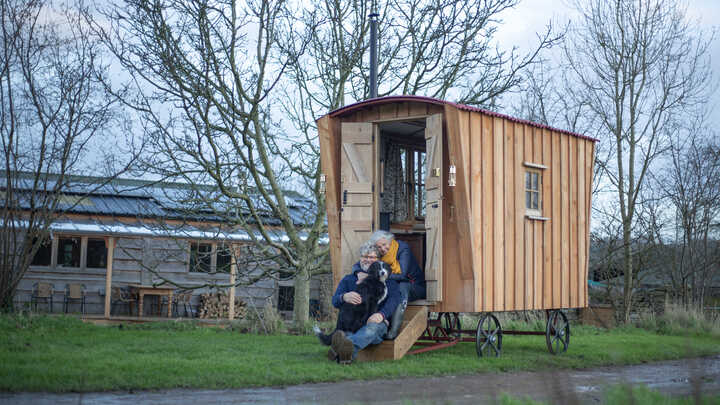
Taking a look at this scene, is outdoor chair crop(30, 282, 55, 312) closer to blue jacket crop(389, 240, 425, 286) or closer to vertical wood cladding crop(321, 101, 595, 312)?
vertical wood cladding crop(321, 101, 595, 312)

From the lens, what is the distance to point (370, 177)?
10.3 metres

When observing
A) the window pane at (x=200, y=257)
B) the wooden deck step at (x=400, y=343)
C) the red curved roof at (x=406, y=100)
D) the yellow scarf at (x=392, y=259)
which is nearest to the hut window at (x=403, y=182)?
the red curved roof at (x=406, y=100)

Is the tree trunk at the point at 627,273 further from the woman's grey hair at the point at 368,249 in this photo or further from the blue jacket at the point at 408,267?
the woman's grey hair at the point at 368,249

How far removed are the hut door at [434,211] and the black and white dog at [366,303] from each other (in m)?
0.71

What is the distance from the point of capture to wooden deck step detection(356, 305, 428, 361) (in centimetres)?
879

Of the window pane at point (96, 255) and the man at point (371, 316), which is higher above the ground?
the window pane at point (96, 255)

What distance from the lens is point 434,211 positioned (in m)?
9.66

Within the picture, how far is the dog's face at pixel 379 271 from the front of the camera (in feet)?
29.6

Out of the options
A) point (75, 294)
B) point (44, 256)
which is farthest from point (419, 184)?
point (44, 256)

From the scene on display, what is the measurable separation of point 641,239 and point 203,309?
41.9 ft

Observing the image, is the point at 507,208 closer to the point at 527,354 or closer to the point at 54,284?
the point at 527,354

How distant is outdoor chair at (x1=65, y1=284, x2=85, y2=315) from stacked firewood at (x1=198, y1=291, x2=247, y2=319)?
336 centimetres

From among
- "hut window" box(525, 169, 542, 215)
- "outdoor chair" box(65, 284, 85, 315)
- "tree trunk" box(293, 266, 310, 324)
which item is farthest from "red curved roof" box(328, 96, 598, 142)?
"outdoor chair" box(65, 284, 85, 315)

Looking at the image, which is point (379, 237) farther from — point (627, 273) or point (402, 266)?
point (627, 273)
